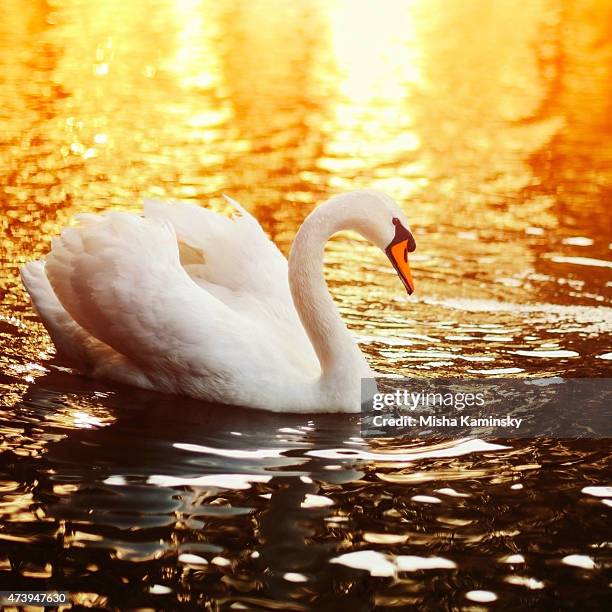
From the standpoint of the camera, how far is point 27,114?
63.2ft

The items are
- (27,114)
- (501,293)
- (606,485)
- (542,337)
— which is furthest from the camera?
(27,114)

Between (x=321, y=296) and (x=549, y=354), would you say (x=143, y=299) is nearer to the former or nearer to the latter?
(x=321, y=296)

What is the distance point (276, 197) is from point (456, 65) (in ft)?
43.4

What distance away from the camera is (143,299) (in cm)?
805

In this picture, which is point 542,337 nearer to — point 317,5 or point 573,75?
point 573,75

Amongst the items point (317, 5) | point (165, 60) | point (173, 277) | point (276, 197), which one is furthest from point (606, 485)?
point (317, 5)

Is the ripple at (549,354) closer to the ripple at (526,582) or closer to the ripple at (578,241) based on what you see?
the ripple at (578,241)

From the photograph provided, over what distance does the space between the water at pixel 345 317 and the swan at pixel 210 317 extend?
0.21m

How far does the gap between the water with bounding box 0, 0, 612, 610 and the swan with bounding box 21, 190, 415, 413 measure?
0.21 metres

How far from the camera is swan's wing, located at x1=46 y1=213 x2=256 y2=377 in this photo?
801 cm

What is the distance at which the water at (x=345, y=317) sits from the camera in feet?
19.8

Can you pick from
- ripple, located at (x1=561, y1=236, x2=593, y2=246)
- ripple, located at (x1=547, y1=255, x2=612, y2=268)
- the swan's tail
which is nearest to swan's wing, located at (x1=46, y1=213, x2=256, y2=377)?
the swan's tail

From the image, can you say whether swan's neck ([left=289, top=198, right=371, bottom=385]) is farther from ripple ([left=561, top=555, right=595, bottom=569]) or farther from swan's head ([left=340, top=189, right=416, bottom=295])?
ripple ([left=561, top=555, right=595, bottom=569])

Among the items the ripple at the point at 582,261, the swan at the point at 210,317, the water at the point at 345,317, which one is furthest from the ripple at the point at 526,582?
the ripple at the point at 582,261
